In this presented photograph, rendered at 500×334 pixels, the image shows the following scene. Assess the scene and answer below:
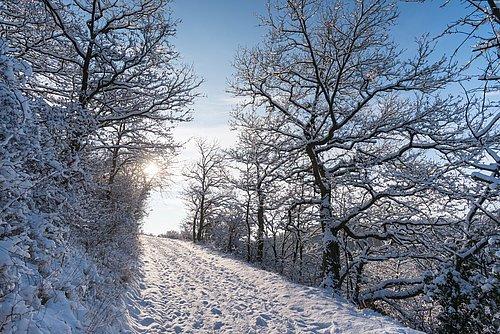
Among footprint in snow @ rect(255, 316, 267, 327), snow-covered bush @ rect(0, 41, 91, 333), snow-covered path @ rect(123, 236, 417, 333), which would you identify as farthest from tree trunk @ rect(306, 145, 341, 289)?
snow-covered bush @ rect(0, 41, 91, 333)

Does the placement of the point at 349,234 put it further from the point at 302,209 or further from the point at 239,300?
the point at 239,300

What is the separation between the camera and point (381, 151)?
12.7 metres

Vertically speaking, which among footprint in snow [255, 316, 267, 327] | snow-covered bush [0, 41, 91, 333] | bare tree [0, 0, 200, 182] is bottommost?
footprint in snow [255, 316, 267, 327]

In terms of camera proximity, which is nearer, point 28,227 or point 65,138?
point 28,227

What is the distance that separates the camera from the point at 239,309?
8.06m

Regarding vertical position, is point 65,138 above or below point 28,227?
above

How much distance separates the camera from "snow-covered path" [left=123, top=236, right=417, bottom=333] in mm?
6652

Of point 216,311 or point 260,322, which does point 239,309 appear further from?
point 260,322

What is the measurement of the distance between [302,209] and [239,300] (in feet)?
26.3

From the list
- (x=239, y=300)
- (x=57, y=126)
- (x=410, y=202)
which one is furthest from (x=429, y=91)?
(x=57, y=126)

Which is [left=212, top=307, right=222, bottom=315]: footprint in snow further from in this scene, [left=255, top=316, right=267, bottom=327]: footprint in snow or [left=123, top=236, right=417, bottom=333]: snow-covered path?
[left=255, top=316, right=267, bottom=327]: footprint in snow

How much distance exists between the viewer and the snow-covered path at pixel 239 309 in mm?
6652

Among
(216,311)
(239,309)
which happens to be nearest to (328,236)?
(239,309)

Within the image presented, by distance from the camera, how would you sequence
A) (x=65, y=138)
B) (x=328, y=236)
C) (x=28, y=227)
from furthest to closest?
1. (x=328, y=236)
2. (x=65, y=138)
3. (x=28, y=227)
